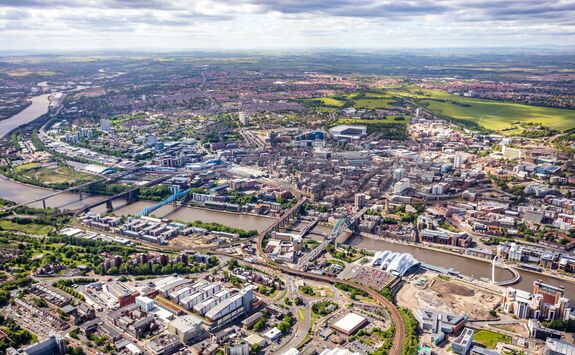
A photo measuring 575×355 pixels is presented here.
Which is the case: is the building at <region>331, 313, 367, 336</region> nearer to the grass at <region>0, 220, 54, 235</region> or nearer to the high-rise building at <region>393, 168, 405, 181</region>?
the grass at <region>0, 220, 54, 235</region>

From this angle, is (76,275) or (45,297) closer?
(45,297)

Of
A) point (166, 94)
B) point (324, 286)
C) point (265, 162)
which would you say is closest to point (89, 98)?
point (166, 94)

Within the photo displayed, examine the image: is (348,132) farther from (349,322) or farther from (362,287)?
(349,322)

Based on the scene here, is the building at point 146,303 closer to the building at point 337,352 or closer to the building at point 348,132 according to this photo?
the building at point 337,352

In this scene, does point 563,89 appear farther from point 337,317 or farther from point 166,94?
point 337,317

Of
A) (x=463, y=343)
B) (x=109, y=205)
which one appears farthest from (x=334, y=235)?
(x=109, y=205)

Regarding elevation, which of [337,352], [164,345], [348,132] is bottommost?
[164,345]

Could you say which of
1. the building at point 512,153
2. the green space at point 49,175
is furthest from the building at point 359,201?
the green space at point 49,175
